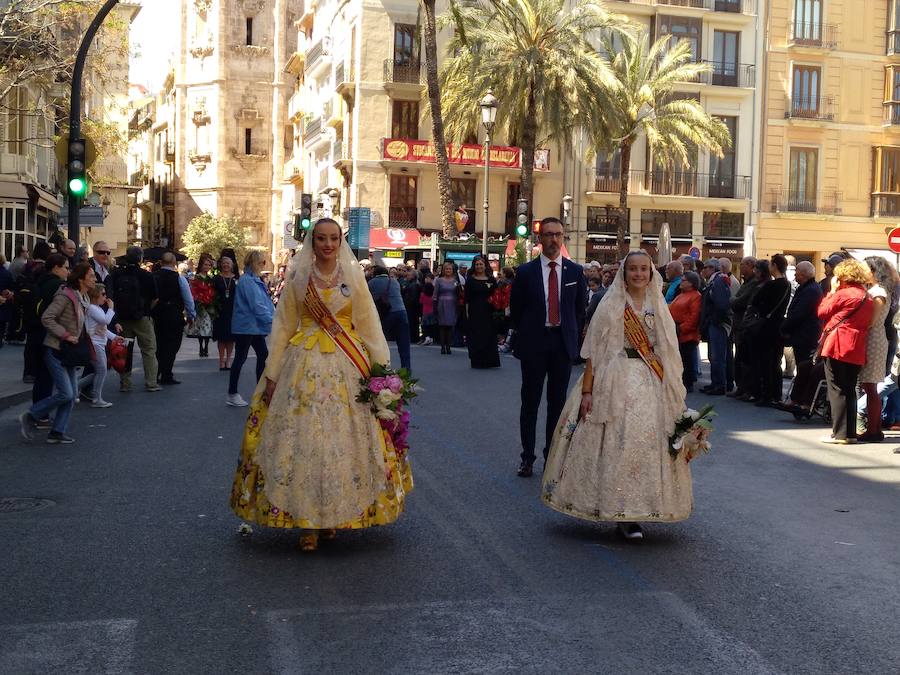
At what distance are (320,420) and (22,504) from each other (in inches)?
108

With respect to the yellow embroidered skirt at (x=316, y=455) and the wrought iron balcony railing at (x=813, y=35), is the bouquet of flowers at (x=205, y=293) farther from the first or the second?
the wrought iron balcony railing at (x=813, y=35)

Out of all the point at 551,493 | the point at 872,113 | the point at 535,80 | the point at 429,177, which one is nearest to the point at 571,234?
the point at 429,177

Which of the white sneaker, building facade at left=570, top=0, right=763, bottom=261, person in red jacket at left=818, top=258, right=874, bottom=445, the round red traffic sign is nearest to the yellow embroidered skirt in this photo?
person in red jacket at left=818, top=258, right=874, bottom=445

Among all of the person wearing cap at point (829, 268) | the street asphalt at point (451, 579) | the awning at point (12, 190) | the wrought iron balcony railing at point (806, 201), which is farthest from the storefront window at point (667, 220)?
the street asphalt at point (451, 579)

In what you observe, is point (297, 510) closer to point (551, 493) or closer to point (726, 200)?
point (551, 493)

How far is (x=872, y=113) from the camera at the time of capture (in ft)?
166

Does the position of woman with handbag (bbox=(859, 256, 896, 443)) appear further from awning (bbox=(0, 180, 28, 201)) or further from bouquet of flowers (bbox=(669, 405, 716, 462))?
awning (bbox=(0, 180, 28, 201))

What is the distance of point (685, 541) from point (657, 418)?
77 cm

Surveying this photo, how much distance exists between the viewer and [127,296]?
46.8 ft

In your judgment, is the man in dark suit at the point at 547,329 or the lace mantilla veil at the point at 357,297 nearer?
the lace mantilla veil at the point at 357,297

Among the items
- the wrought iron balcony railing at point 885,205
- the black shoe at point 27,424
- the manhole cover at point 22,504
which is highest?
the wrought iron balcony railing at point 885,205

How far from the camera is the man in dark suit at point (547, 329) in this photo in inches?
347

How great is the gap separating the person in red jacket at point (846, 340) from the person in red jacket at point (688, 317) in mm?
4138

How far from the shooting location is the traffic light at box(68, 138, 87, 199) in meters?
17.3
